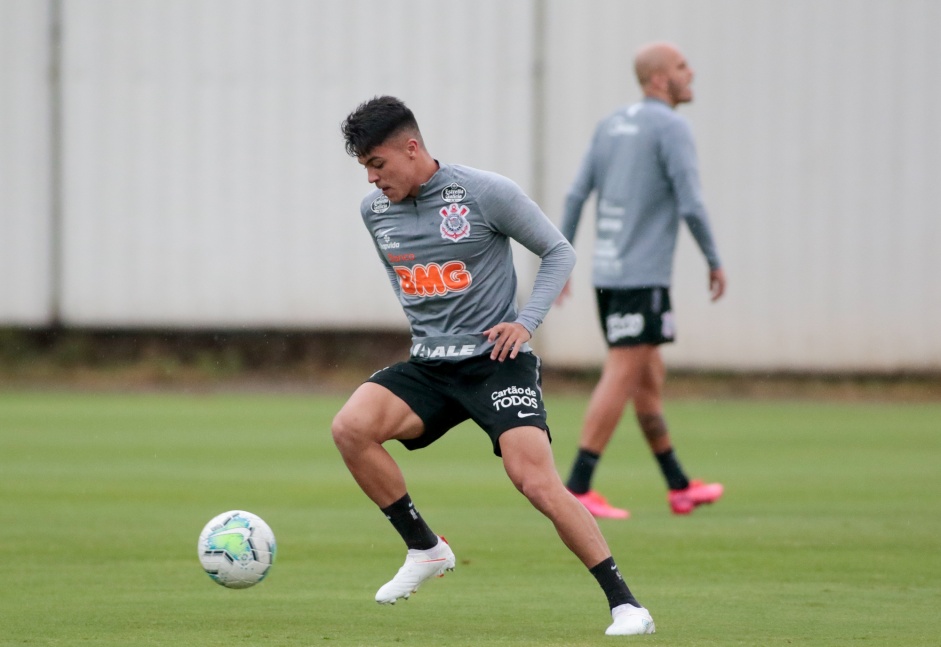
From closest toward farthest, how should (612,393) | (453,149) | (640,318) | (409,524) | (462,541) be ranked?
(409,524) < (462,541) < (612,393) < (640,318) < (453,149)

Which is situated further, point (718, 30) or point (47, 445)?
point (718, 30)

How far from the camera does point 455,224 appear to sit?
5.83 metres

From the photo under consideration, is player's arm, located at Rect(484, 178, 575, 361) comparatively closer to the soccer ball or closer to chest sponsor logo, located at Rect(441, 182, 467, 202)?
chest sponsor logo, located at Rect(441, 182, 467, 202)

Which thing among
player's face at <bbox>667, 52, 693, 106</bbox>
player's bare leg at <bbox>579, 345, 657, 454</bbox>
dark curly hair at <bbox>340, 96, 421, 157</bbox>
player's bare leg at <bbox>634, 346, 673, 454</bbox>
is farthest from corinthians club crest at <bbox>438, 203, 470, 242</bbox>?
player's face at <bbox>667, 52, 693, 106</bbox>

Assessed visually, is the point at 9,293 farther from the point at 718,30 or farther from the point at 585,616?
the point at 585,616

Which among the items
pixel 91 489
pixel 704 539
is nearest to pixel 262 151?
pixel 91 489

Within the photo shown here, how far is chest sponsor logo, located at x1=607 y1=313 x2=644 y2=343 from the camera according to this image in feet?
28.5

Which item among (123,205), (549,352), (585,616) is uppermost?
(585,616)

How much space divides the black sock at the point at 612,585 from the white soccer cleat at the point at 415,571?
739 mm

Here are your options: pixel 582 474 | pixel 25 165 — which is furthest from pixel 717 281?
pixel 25 165

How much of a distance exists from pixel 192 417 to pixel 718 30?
8.09 meters

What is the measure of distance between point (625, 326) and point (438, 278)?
3.01 metres

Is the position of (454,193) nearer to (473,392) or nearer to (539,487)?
(473,392)

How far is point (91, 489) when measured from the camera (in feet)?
31.9
